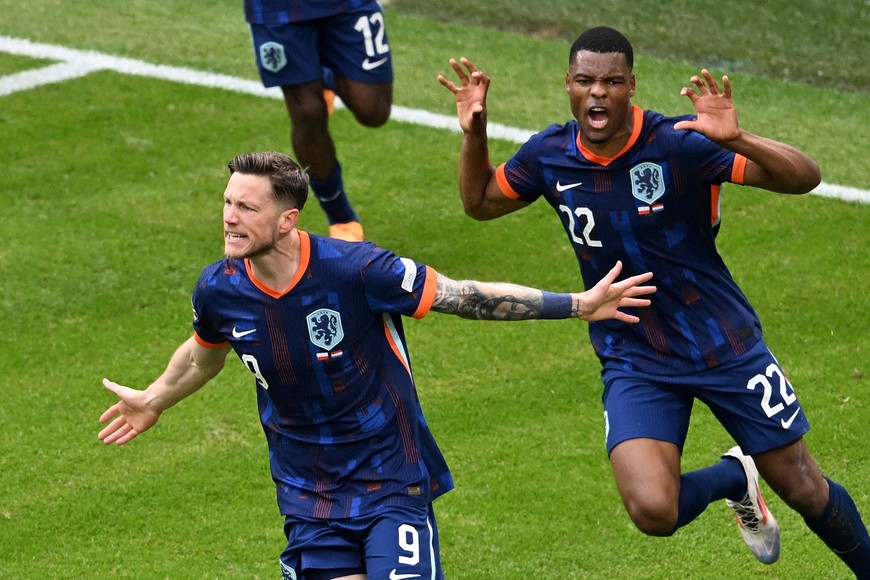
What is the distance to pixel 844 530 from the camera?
19.5 feet

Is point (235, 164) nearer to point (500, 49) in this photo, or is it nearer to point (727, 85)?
point (727, 85)

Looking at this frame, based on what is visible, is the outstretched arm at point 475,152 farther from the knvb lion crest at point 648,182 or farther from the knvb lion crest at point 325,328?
the knvb lion crest at point 325,328

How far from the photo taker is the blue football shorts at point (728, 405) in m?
5.83

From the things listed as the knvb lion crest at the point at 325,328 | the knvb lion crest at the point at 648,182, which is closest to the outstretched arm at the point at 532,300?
the knvb lion crest at the point at 325,328

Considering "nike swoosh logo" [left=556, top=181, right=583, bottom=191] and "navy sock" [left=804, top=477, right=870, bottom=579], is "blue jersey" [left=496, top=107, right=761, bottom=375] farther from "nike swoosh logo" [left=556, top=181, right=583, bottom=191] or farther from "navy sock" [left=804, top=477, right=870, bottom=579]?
"navy sock" [left=804, top=477, right=870, bottom=579]

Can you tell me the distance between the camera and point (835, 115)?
36.8 feet

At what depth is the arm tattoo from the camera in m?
5.39

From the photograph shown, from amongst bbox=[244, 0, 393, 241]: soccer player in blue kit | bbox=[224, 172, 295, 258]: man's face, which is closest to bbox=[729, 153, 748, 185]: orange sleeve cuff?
bbox=[224, 172, 295, 258]: man's face

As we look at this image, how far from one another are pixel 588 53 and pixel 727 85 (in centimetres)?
64

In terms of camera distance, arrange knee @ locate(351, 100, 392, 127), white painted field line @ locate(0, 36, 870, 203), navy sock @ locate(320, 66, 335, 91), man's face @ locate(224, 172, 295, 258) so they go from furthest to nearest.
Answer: white painted field line @ locate(0, 36, 870, 203) → navy sock @ locate(320, 66, 335, 91) → knee @ locate(351, 100, 392, 127) → man's face @ locate(224, 172, 295, 258)

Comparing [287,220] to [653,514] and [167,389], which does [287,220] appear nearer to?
[167,389]

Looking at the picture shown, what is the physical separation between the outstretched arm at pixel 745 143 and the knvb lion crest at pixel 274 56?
3947 mm

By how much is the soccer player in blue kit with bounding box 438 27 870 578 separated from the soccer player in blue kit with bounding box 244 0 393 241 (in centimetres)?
330

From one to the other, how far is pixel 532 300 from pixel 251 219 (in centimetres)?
105
